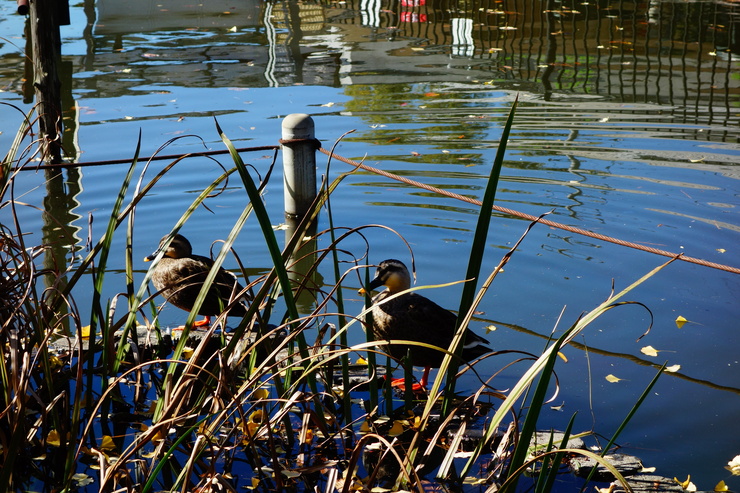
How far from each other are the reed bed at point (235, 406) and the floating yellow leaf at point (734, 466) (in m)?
0.73

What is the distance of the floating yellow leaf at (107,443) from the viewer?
3.47 m

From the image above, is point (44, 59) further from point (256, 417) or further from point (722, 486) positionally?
point (722, 486)

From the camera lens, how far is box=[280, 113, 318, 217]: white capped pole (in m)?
5.83

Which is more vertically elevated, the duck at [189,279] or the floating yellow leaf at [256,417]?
the duck at [189,279]

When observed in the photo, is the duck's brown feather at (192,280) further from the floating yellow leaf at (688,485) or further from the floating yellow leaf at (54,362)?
the floating yellow leaf at (688,485)

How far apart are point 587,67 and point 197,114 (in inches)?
223

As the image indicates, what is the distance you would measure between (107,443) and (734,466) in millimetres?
2815

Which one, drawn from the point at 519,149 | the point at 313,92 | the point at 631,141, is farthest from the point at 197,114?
the point at 631,141

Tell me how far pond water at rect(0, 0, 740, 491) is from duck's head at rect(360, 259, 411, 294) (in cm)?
53

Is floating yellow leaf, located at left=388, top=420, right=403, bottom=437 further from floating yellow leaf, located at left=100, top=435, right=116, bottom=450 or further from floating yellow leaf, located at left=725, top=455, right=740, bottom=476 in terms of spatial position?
floating yellow leaf, located at left=725, top=455, right=740, bottom=476

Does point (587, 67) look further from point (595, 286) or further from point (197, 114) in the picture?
point (595, 286)

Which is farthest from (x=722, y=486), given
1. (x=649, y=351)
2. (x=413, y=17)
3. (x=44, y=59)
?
(x=413, y=17)

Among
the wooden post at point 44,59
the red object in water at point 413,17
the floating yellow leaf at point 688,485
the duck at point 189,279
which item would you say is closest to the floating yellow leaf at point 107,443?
the duck at point 189,279

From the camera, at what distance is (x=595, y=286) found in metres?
5.46
